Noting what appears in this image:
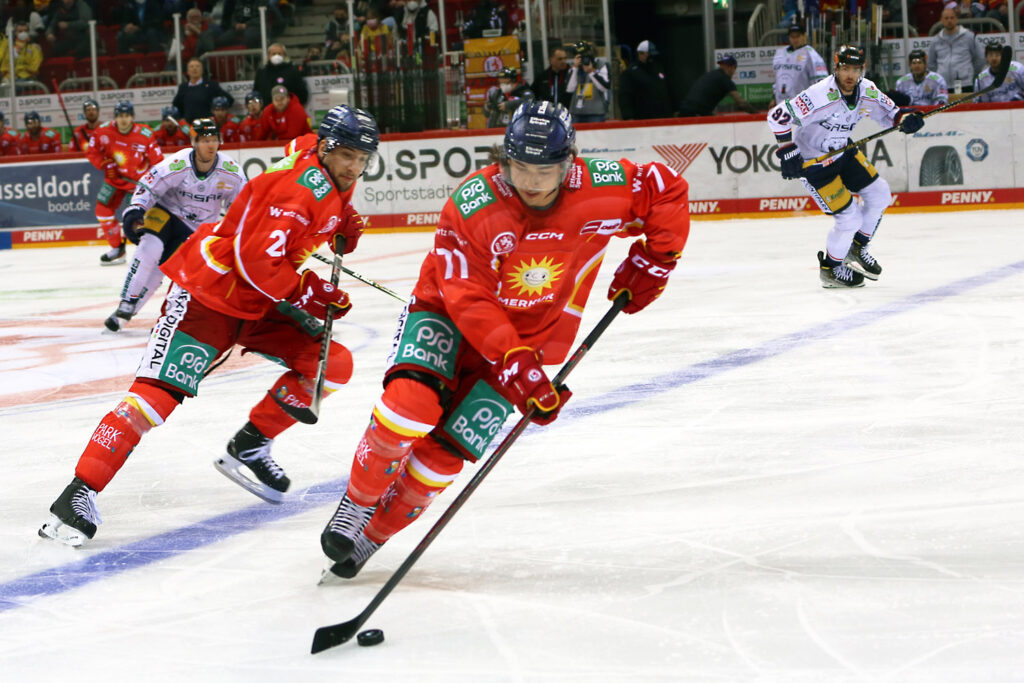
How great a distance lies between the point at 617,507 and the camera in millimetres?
3521

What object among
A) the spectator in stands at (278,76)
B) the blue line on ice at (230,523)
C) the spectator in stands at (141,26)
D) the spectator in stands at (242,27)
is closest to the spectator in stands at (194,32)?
the spectator in stands at (242,27)

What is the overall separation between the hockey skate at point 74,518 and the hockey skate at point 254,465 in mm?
432

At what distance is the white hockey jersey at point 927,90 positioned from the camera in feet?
37.6

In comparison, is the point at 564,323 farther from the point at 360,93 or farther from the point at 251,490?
the point at 360,93

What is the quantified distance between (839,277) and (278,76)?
788 centimetres

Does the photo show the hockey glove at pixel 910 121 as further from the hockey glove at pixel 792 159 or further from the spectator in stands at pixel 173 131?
the spectator in stands at pixel 173 131

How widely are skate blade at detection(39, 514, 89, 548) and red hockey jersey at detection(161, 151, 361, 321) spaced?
0.70 meters

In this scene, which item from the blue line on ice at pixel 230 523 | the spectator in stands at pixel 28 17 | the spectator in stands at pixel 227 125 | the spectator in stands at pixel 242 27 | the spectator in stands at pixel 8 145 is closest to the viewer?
the blue line on ice at pixel 230 523

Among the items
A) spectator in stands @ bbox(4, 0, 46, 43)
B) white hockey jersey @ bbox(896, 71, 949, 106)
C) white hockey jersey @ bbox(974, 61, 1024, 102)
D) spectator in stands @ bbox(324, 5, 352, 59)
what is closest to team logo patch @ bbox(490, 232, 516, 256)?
white hockey jersey @ bbox(896, 71, 949, 106)

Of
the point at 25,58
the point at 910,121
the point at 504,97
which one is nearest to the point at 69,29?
the point at 25,58

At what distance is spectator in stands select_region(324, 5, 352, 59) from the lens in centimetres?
1454

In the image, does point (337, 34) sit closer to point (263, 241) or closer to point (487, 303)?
point (263, 241)

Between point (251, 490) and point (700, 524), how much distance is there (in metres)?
1.31

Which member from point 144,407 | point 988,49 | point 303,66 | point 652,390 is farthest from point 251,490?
point 303,66
